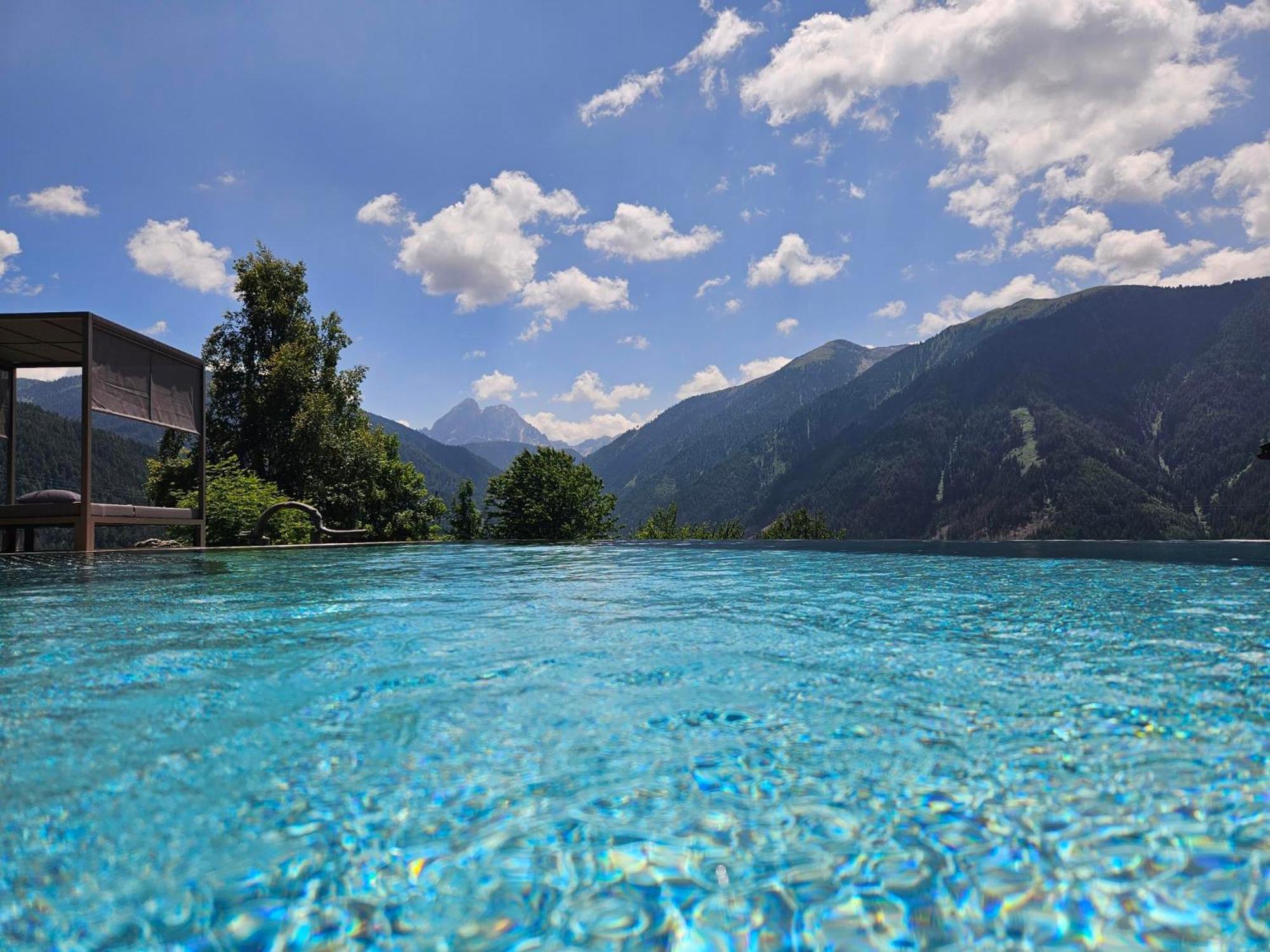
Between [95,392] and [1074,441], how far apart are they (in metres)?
171

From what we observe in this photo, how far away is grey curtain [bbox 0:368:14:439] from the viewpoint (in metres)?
11.8

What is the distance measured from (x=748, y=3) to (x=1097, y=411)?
193413 millimetres

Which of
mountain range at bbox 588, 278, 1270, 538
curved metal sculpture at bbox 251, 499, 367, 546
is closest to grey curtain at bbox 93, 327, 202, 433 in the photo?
curved metal sculpture at bbox 251, 499, 367, 546

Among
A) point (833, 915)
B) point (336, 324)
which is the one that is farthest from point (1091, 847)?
point (336, 324)

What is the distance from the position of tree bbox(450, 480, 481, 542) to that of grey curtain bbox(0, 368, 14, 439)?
68.7 feet

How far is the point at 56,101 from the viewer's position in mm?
15141

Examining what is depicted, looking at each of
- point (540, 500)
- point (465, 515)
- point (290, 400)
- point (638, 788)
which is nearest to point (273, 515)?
point (290, 400)

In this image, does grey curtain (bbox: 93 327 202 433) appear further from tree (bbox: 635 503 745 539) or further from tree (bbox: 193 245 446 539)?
tree (bbox: 635 503 745 539)

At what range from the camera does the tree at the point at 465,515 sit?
33.0 meters

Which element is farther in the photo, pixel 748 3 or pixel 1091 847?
pixel 748 3

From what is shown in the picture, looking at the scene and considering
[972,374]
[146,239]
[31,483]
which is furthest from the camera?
[972,374]

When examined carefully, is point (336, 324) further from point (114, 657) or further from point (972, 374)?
point (972, 374)

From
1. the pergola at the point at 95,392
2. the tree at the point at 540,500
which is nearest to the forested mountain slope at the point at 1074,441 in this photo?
the tree at the point at 540,500

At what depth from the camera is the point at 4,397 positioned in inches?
472
